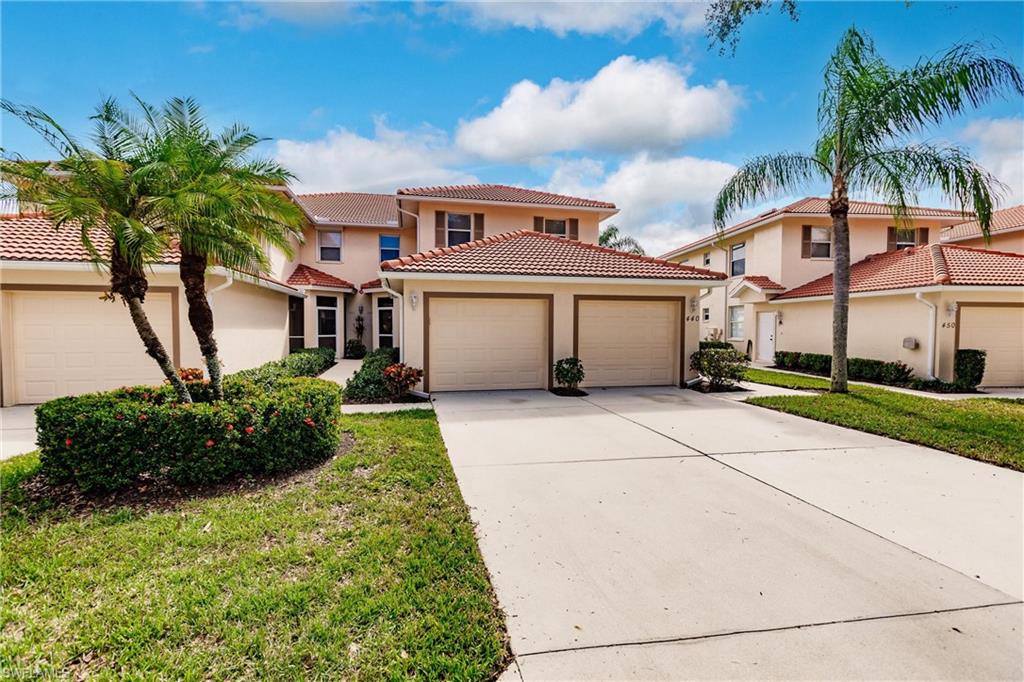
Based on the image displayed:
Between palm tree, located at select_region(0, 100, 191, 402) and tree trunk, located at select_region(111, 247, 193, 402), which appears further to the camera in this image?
tree trunk, located at select_region(111, 247, 193, 402)

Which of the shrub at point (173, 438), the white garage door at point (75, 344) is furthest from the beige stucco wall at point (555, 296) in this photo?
the shrub at point (173, 438)

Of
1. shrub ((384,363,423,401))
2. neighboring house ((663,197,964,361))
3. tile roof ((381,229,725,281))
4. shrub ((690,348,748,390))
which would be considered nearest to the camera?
shrub ((384,363,423,401))

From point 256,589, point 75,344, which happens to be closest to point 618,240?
point 75,344

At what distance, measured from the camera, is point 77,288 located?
31.7 feet

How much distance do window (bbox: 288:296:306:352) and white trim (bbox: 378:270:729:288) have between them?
7.84 m

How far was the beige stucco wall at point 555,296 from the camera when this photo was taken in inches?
441

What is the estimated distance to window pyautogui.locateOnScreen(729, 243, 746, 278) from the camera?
21.5m

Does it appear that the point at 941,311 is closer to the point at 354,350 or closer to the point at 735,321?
the point at 735,321

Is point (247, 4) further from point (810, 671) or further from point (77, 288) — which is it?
point (810, 671)

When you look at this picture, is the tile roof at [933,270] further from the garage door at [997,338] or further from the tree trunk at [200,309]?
the tree trunk at [200,309]

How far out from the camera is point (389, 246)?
20.7 metres

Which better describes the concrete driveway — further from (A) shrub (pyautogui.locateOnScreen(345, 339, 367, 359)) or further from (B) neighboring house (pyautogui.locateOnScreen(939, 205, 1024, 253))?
(B) neighboring house (pyautogui.locateOnScreen(939, 205, 1024, 253))

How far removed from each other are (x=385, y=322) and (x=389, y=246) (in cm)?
345

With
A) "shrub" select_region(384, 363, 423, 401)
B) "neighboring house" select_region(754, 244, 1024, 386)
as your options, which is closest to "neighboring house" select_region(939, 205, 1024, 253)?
"neighboring house" select_region(754, 244, 1024, 386)
